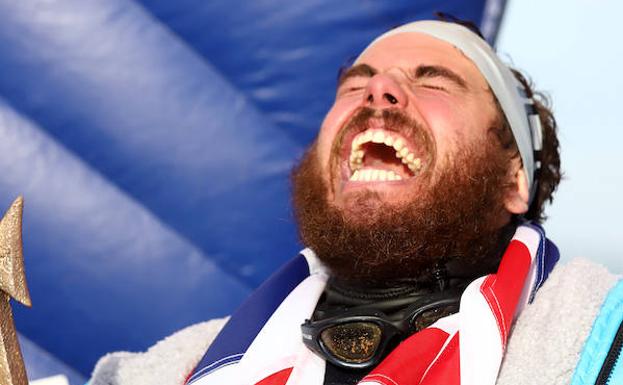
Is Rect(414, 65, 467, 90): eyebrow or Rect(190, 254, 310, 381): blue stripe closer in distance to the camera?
Rect(190, 254, 310, 381): blue stripe

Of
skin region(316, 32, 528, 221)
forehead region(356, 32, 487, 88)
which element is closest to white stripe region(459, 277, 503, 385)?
skin region(316, 32, 528, 221)

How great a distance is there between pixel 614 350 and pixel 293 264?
579 mm

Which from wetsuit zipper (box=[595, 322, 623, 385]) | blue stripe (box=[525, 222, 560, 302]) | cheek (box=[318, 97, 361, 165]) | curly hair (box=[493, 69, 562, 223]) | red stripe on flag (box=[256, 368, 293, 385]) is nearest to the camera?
wetsuit zipper (box=[595, 322, 623, 385])

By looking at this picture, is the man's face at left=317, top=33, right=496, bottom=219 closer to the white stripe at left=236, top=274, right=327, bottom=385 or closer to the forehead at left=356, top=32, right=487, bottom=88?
the forehead at left=356, top=32, right=487, bottom=88

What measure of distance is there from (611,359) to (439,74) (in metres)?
0.56

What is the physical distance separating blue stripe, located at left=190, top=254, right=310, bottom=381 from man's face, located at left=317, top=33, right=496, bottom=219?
17 cm

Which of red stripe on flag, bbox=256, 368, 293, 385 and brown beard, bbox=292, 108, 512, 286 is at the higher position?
brown beard, bbox=292, 108, 512, 286

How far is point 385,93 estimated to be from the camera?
1.23 m

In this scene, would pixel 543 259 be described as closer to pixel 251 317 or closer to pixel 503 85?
pixel 503 85

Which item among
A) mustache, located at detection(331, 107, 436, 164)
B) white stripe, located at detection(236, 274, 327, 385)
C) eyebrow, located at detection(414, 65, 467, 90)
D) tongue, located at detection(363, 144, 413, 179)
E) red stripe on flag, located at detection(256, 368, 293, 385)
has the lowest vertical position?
red stripe on flag, located at detection(256, 368, 293, 385)

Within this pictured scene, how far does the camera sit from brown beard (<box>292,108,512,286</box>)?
116 centimetres

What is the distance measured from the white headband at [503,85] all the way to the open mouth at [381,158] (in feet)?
0.67

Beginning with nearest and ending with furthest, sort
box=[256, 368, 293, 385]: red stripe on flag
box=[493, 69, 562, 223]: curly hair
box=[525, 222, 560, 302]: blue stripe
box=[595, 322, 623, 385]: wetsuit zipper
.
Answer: box=[595, 322, 623, 385]: wetsuit zipper → box=[256, 368, 293, 385]: red stripe on flag → box=[525, 222, 560, 302]: blue stripe → box=[493, 69, 562, 223]: curly hair

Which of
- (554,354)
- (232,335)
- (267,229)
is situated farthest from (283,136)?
(554,354)
